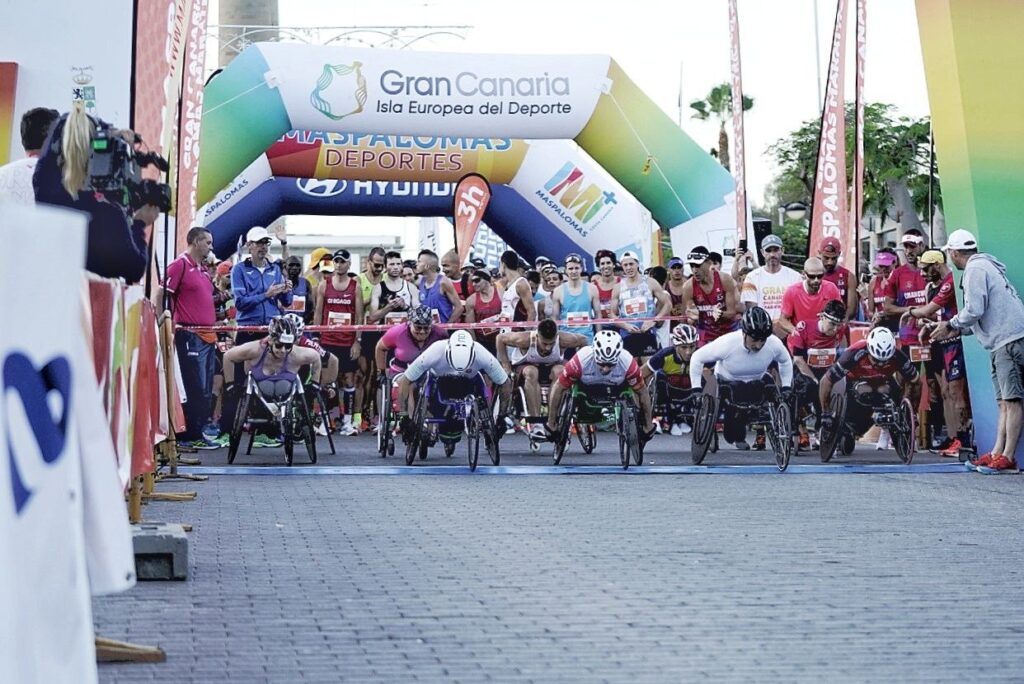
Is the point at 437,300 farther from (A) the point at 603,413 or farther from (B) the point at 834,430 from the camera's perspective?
(B) the point at 834,430

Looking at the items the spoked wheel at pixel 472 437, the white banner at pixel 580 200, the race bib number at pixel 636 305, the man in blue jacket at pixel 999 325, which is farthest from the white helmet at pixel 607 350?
the white banner at pixel 580 200

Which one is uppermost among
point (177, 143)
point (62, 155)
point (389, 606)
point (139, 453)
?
point (177, 143)

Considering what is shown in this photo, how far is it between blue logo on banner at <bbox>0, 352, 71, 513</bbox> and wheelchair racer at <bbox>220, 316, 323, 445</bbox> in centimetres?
1195

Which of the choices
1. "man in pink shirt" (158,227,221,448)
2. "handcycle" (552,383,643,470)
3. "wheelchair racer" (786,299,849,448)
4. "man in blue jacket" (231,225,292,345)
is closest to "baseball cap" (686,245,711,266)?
"wheelchair racer" (786,299,849,448)

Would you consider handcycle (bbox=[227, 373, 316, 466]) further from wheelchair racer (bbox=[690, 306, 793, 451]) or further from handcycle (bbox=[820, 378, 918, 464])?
handcycle (bbox=[820, 378, 918, 464])

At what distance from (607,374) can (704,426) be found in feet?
3.20

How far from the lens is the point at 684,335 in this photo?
1853 cm

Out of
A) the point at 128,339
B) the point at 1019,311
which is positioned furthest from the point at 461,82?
the point at 128,339

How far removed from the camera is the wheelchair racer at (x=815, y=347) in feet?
54.2

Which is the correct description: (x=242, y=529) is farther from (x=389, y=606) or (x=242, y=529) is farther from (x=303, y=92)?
(x=303, y=92)

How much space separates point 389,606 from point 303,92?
54.4ft

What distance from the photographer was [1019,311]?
14.1 m

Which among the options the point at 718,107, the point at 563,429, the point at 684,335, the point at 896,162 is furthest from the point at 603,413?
the point at 718,107

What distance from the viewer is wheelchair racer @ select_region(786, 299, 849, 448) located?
16531mm
